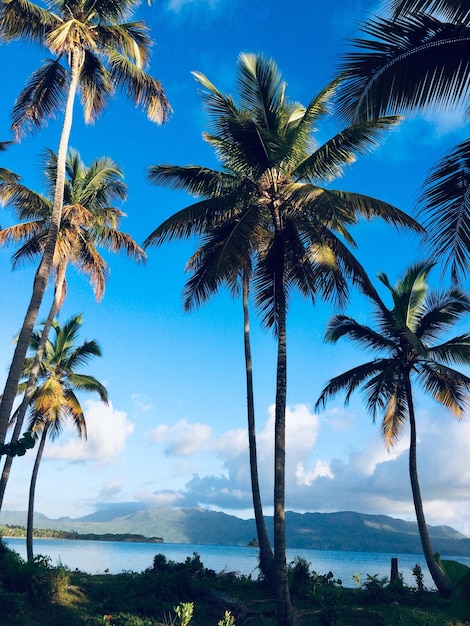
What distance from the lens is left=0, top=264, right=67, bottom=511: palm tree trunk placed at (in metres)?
18.9

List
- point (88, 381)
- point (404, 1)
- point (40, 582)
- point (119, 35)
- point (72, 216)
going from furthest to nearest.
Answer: point (88, 381) < point (72, 216) < point (119, 35) < point (40, 582) < point (404, 1)

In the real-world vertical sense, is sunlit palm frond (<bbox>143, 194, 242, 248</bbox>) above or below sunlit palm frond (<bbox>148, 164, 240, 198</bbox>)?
below

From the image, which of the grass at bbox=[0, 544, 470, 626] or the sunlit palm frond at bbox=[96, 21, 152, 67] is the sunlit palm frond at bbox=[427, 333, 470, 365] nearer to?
the grass at bbox=[0, 544, 470, 626]

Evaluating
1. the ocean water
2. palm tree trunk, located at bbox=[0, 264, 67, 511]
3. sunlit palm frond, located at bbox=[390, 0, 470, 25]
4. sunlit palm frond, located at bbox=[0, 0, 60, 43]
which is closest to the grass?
the ocean water

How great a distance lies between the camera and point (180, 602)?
14406 mm

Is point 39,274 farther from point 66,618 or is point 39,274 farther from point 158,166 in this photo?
point 66,618

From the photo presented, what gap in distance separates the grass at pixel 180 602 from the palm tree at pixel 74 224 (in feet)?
22.9

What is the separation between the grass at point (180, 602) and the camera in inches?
485

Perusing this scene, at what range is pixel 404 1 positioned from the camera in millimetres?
6656

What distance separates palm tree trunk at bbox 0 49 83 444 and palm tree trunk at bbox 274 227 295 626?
6.31m

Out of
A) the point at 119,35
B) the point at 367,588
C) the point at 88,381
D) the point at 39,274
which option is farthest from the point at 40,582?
the point at 119,35

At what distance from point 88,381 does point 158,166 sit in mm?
13095

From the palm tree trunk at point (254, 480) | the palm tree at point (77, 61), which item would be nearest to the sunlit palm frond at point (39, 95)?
the palm tree at point (77, 61)

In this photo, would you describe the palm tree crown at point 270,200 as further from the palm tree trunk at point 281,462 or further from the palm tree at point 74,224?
the palm tree at point 74,224
